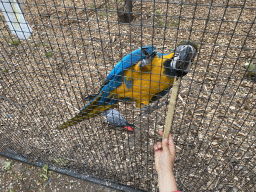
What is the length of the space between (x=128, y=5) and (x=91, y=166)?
182 cm

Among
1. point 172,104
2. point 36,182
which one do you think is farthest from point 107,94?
point 36,182

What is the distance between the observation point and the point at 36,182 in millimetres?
1533

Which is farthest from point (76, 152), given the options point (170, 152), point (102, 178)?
point (170, 152)

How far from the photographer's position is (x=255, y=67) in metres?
1.79

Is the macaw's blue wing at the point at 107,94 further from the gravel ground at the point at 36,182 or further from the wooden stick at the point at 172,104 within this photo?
the gravel ground at the point at 36,182

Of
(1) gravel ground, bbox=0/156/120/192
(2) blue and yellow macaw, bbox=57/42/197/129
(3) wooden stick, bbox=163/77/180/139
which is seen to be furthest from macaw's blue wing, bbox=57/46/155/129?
(1) gravel ground, bbox=0/156/120/192

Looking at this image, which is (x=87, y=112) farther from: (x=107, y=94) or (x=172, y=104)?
(x=172, y=104)

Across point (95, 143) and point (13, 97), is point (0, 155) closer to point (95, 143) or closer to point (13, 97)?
point (13, 97)

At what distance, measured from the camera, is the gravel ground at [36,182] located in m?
1.50

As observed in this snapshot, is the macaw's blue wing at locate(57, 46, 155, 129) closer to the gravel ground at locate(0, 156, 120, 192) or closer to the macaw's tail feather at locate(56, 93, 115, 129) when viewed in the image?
the macaw's tail feather at locate(56, 93, 115, 129)

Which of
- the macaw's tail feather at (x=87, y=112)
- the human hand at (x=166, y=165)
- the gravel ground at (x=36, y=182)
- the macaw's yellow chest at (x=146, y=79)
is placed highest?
the macaw's yellow chest at (x=146, y=79)

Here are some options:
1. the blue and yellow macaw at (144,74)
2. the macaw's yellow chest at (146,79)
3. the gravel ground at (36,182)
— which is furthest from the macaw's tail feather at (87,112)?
the gravel ground at (36,182)

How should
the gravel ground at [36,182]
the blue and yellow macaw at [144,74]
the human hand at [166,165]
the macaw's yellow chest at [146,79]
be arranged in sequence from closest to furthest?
the human hand at [166,165]
the blue and yellow macaw at [144,74]
the macaw's yellow chest at [146,79]
the gravel ground at [36,182]

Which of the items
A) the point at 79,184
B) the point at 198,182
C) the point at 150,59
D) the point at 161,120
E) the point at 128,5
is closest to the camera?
the point at 150,59
